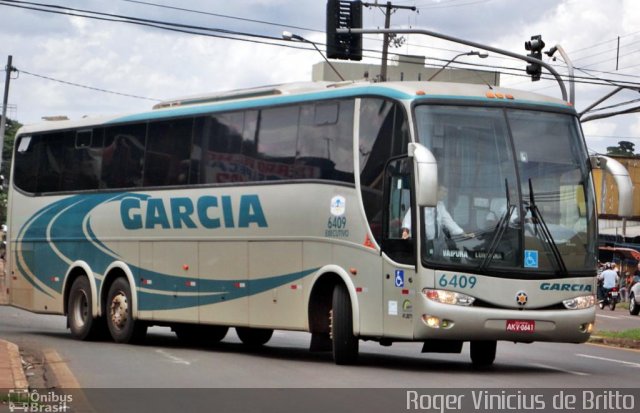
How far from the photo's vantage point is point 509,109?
16391 mm

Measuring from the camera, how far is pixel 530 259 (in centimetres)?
1576

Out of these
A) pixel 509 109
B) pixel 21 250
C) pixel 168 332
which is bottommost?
pixel 168 332

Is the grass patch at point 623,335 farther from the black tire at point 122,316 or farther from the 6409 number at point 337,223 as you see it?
the 6409 number at point 337,223

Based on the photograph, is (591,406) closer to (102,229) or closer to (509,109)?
(509,109)

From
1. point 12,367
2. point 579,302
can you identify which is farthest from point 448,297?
point 12,367

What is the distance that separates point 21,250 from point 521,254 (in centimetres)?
1206

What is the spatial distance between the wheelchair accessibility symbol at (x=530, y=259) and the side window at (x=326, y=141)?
2.47 m

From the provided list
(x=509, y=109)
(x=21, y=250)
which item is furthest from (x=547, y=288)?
(x=21, y=250)

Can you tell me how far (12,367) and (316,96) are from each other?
5928 mm

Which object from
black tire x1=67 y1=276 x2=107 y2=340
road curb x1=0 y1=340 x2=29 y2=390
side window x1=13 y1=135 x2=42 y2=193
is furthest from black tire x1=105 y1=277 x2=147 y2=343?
road curb x1=0 y1=340 x2=29 y2=390

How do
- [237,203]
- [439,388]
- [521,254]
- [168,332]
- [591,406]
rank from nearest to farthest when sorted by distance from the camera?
[591,406] → [439,388] → [521,254] → [237,203] → [168,332]

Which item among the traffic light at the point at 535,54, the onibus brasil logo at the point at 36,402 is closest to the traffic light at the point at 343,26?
the traffic light at the point at 535,54

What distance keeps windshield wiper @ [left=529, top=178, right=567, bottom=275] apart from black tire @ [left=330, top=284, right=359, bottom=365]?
8.49 feet

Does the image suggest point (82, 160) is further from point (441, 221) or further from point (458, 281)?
point (458, 281)
